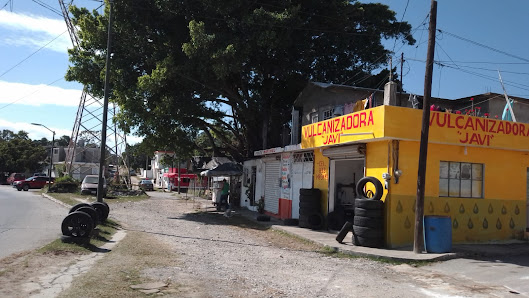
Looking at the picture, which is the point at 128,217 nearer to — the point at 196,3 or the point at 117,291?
the point at 196,3

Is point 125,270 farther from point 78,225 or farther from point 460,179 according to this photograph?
point 460,179

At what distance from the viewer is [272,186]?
21156mm

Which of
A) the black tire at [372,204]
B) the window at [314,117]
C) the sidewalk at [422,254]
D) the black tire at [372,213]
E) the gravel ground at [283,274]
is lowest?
the gravel ground at [283,274]

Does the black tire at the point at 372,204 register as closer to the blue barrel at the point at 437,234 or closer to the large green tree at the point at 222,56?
the blue barrel at the point at 437,234

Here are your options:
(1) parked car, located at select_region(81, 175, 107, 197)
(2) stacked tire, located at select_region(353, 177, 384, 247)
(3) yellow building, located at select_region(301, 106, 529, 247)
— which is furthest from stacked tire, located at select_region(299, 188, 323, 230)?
(1) parked car, located at select_region(81, 175, 107, 197)

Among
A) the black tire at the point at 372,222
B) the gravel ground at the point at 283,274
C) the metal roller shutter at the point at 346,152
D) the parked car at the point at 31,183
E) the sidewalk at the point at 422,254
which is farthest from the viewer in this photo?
the parked car at the point at 31,183

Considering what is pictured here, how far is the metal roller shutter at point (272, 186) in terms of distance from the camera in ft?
67.6

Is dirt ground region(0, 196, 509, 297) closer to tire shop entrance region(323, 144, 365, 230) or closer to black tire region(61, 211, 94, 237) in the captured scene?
black tire region(61, 211, 94, 237)

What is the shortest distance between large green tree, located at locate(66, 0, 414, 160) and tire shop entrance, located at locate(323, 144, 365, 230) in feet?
21.0

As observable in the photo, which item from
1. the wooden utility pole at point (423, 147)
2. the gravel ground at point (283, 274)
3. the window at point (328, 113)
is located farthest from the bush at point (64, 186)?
the wooden utility pole at point (423, 147)

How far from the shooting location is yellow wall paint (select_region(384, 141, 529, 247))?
12.1m

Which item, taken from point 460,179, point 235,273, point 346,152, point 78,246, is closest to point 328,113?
point 346,152

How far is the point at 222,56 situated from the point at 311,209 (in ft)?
24.9

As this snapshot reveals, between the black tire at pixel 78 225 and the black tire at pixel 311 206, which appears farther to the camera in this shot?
the black tire at pixel 311 206
